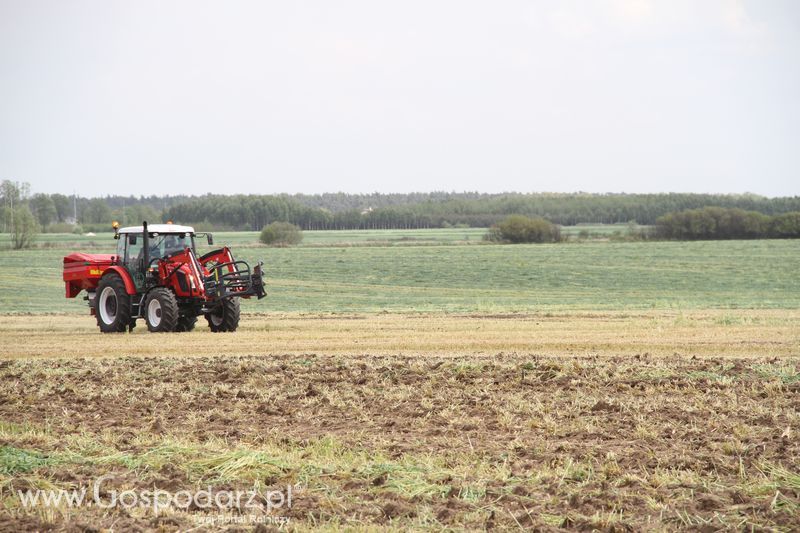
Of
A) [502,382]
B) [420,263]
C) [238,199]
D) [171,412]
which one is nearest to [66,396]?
[171,412]

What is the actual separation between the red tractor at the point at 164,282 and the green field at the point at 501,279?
29.2 ft

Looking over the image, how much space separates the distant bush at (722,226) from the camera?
266 ft

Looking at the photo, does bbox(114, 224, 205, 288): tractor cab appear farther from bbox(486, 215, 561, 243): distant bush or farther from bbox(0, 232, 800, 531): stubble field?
bbox(486, 215, 561, 243): distant bush

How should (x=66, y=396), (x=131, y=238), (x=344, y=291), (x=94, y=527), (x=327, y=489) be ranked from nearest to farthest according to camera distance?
(x=94, y=527)
(x=327, y=489)
(x=66, y=396)
(x=131, y=238)
(x=344, y=291)

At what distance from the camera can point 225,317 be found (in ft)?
67.8

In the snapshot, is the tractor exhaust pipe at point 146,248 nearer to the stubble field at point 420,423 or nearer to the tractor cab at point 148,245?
the tractor cab at point 148,245

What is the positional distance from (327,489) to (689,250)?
194 feet

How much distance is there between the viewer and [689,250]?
2485 inches

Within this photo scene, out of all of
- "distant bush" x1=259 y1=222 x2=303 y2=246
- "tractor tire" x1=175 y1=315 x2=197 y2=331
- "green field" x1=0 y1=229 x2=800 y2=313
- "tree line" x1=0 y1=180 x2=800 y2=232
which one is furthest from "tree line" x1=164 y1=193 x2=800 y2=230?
"tractor tire" x1=175 y1=315 x2=197 y2=331

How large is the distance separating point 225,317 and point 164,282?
1.57 metres

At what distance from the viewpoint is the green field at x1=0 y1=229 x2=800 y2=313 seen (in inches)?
1257

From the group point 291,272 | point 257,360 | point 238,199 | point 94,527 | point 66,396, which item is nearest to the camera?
point 94,527

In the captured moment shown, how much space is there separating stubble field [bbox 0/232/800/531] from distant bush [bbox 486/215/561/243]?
58479 millimetres

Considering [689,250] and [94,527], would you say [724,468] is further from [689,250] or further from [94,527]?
[689,250]
